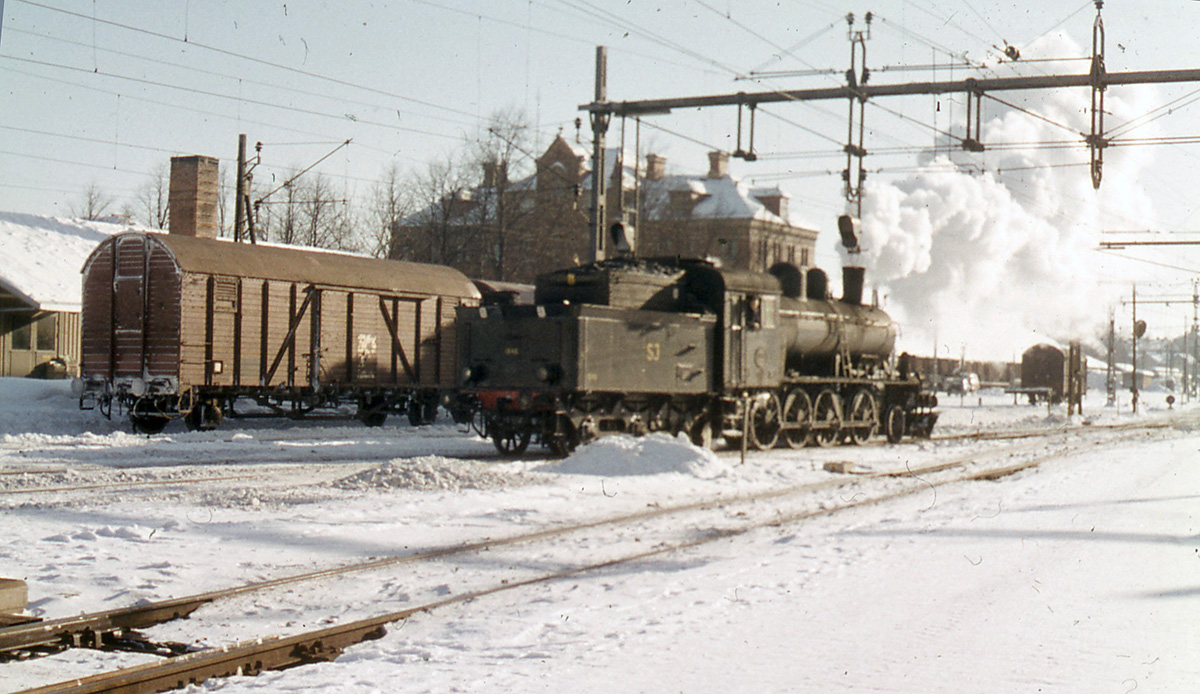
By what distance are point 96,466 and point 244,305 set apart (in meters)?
7.16

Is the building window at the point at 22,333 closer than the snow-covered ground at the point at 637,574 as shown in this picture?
No

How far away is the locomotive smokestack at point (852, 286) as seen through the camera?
941 inches

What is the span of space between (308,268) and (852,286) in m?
11.5

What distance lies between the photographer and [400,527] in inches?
416

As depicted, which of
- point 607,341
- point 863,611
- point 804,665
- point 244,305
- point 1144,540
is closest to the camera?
point 804,665

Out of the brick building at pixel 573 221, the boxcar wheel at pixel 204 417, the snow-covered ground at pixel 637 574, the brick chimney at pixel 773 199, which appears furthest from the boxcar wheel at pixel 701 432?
the brick chimney at pixel 773 199

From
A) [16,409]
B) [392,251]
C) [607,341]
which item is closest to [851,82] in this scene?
[607,341]

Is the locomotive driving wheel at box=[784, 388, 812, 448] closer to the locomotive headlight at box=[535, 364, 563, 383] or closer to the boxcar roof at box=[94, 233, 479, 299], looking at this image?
the locomotive headlight at box=[535, 364, 563, 383]

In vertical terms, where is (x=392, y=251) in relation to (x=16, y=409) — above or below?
above

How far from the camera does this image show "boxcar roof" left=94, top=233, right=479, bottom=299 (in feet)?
70.6

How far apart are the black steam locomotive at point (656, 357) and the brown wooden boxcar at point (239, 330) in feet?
17.4

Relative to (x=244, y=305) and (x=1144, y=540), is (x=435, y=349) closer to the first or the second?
(x=244, y=305)

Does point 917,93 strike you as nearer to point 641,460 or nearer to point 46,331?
point 641,460

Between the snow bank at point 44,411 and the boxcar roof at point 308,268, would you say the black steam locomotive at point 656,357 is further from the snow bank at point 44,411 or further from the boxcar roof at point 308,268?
the snow bank at point 44,411
